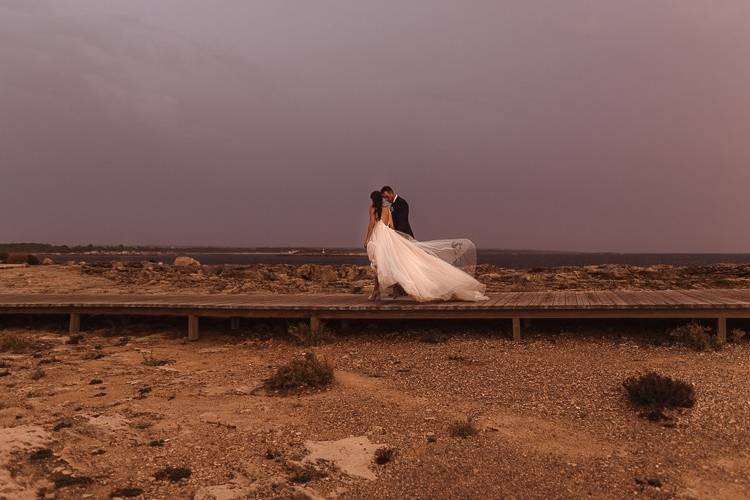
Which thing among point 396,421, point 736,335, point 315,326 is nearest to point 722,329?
point 736,335

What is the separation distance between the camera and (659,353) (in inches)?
390

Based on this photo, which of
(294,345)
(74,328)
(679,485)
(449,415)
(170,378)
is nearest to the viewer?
(679,485)

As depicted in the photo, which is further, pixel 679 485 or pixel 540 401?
pixel 540 401

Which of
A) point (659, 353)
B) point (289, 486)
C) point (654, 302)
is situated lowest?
point (289, 486)

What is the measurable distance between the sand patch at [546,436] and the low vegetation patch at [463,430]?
0.23 metres

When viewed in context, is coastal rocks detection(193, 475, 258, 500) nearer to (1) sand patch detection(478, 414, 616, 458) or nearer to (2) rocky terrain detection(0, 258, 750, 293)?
(1) sand patch detection(478, 414, 616, 458)

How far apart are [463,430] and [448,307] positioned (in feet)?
14.9

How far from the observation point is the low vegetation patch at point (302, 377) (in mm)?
8922

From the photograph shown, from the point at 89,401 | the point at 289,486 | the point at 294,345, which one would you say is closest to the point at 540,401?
the point at 289,486

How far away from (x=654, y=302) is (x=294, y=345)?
7.35 meters

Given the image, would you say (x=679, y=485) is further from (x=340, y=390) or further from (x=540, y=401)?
(x=340, y=390)

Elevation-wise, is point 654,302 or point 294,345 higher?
point 654,302

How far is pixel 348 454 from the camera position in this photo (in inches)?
253

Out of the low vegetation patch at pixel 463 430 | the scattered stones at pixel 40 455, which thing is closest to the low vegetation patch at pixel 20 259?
the scattered stones at pixel 40 455
